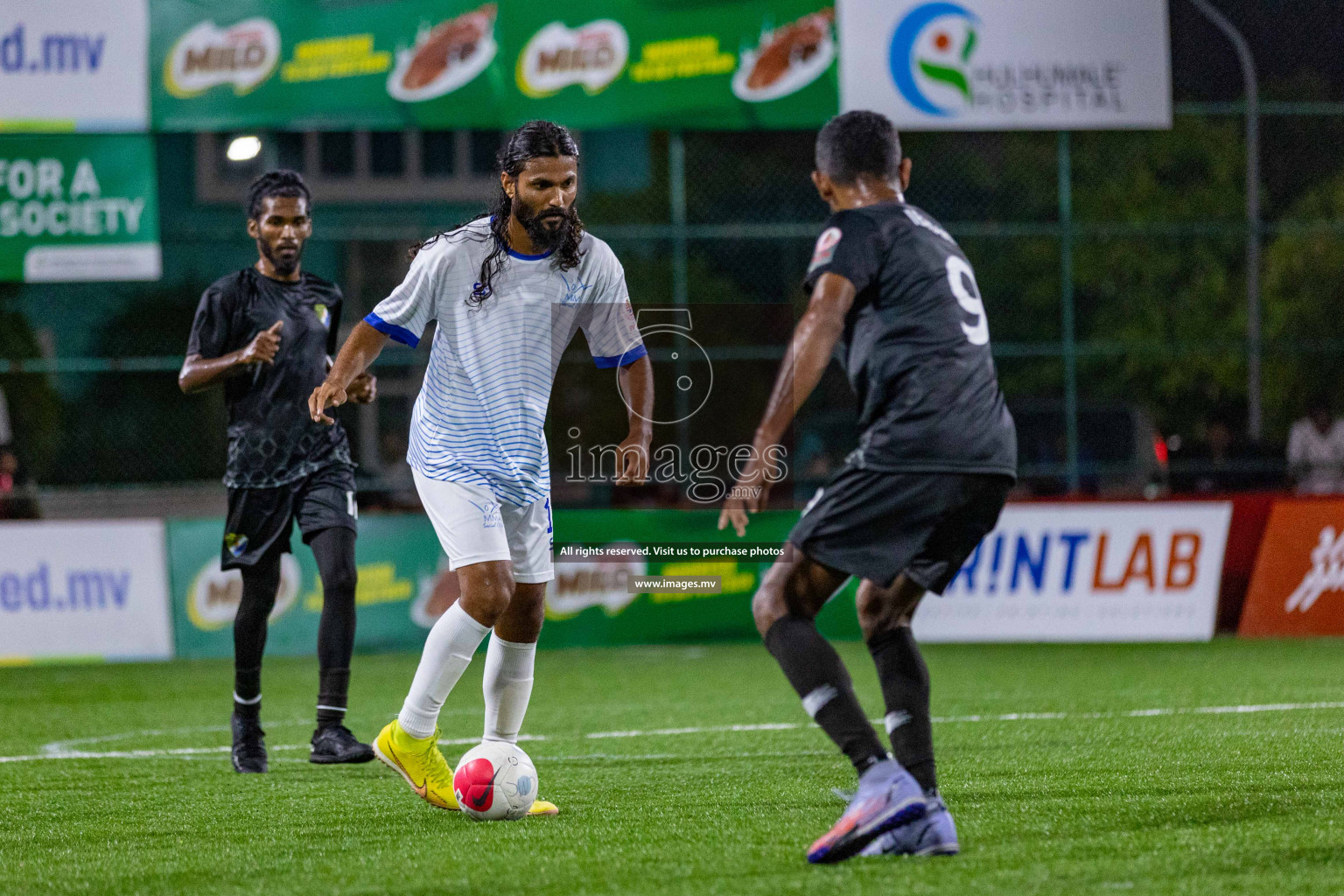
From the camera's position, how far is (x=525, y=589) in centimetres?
513

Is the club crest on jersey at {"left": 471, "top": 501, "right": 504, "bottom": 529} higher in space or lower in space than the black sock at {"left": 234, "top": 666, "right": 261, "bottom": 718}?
higher

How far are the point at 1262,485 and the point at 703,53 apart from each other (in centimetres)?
622

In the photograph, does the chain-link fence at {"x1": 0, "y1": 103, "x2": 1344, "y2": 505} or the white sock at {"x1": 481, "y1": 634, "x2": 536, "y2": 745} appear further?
the chain-link fence at {"x1": 0, "y1": 103, "x2": 1344, "y2": 505}

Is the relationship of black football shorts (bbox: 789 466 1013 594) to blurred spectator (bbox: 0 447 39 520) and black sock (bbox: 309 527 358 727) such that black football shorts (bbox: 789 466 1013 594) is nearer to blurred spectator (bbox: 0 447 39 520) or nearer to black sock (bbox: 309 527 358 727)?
black sock (bbox: 309 527 358 727)

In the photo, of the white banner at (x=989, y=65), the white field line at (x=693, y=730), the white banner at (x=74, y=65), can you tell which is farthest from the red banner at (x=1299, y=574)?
the white banner at (x=74, y=65)

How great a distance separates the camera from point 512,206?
4988 millimetres

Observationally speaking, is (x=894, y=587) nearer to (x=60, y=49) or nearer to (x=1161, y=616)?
(x=1161, y=616)

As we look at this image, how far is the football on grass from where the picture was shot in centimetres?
500

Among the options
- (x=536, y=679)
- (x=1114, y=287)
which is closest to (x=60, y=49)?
(x=536, y=679)

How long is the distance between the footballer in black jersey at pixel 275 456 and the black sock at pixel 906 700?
8.87 feet

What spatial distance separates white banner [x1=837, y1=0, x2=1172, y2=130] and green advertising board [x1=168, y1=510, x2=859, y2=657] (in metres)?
3.89

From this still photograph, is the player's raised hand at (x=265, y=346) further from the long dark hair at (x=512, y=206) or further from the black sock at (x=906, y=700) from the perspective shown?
the black sock at (x=906, y=700)

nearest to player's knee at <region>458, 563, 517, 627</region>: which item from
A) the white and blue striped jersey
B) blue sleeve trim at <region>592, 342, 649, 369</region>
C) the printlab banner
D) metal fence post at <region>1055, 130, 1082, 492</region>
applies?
the white and blue striped jersey

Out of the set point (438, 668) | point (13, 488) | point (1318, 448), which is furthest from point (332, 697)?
point (1318, 448)
